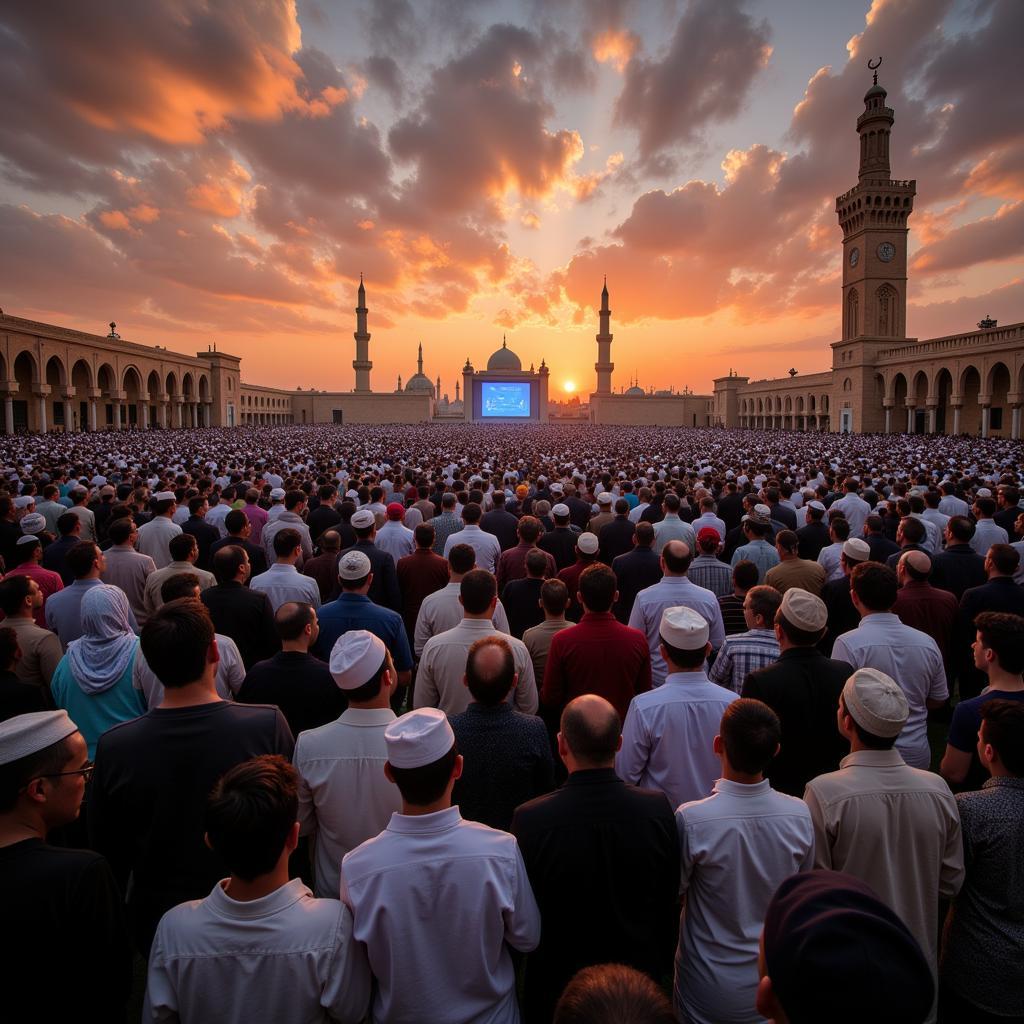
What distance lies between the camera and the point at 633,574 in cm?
637

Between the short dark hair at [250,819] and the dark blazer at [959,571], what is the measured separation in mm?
6842

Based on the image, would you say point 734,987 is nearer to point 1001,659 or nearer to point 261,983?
point 261,983

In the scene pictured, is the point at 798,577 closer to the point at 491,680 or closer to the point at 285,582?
the point at 491,680

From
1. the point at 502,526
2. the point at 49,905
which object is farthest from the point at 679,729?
the point at 502,526

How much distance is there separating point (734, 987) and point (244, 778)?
6.43 ft

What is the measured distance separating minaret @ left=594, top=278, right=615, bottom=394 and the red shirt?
83.7 metres

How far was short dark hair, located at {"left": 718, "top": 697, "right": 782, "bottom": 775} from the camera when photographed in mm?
2314

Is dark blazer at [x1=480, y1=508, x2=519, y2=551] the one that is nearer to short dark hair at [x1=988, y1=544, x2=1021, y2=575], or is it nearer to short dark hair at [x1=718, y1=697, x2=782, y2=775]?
short dark hair at [x1=988, y1=544, x2=1021, y2=575]

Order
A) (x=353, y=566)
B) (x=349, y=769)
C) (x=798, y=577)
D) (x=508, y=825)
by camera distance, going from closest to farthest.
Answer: (x=349, y=769) → (x=508, y=825) → (x=353, y=566) → (x=798, y=577)

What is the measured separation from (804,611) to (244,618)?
3838mm

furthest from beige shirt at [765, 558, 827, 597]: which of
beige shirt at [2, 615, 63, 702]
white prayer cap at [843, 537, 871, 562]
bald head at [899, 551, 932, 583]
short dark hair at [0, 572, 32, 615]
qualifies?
short dark hair at [0, 572, 32, 615]

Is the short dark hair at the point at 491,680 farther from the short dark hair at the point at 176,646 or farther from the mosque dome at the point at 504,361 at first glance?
the mosque dome at the point at 504,361

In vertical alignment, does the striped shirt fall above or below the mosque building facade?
below

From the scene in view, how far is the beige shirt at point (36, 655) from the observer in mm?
3967
